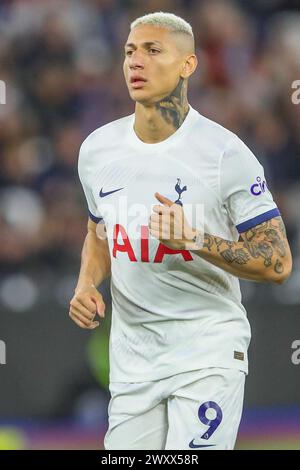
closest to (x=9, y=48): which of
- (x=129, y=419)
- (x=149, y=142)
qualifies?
(x=149, y=142)

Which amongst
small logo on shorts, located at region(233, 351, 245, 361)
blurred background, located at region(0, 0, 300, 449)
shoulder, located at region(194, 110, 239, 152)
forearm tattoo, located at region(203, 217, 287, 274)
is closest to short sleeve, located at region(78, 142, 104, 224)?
shoulder, located at region(194, 110, 239, 152)

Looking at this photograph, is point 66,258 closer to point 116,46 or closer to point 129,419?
point 116,46

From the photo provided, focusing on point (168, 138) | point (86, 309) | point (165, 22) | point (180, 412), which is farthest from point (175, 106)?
point (180, 412)

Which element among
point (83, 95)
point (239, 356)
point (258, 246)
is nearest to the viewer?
point (258, 246)

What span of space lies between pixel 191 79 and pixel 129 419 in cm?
381

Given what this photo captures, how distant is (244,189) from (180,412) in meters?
0.93

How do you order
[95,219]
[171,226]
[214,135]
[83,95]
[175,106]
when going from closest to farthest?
[171,226] → [214,135] → [175,106] → [95,219] → [83,95]

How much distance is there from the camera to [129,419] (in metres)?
4.23

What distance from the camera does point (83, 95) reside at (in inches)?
297

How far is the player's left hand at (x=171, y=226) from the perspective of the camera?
12.5 ft

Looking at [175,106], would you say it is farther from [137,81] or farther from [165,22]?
[165,22]

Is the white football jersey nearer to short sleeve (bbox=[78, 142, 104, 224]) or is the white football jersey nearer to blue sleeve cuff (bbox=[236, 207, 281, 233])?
blue sleeve cuff (bbox=[236, 207, 281, 233])

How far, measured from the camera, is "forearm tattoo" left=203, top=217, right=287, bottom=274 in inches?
157

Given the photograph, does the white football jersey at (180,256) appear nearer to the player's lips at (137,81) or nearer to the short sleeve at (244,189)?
the short sleeve at (244,189)
